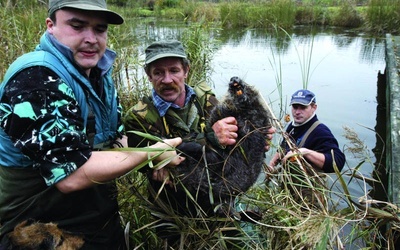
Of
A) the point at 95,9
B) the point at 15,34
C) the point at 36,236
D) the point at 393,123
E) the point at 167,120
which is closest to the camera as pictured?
the point at 95,9

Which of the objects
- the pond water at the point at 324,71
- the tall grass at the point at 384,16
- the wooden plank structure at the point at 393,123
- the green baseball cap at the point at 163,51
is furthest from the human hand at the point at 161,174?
the tall grass at the point at 384,16

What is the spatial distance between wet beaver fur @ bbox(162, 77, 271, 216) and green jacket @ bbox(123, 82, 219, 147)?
170 mm

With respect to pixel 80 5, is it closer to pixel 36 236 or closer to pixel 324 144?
pixel 36 236

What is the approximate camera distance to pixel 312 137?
398 cm

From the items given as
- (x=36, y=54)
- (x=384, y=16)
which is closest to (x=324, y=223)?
(x=36, y=54)

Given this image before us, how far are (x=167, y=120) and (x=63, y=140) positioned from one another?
102cm

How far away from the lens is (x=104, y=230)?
7.51 ft

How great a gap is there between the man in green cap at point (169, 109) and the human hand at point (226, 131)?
0.11 meters

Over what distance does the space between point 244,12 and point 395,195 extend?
59.5 feet

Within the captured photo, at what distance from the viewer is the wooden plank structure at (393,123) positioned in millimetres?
3051

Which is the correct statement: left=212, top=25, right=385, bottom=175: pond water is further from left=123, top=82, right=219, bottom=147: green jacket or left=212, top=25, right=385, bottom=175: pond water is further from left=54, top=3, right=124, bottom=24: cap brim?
left=54, top=3, right=124, bottom=24: cap brim

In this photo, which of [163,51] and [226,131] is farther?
[163,51]

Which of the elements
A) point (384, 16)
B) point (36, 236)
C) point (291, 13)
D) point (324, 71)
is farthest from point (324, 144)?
Answer: point (291, 13)

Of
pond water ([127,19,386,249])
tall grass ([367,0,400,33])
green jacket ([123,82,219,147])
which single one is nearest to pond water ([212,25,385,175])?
pond water ([127,19,386,249])
